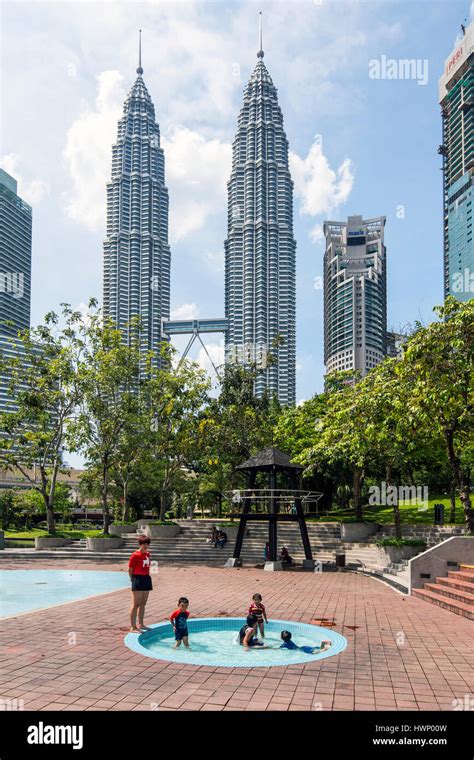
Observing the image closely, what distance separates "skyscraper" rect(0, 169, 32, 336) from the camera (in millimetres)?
68188

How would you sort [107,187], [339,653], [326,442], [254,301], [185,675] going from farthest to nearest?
1. [107,187]
2. [254,301]
3. [326,442]
4. [339,653]
5. [185,675]

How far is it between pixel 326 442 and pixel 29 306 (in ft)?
230

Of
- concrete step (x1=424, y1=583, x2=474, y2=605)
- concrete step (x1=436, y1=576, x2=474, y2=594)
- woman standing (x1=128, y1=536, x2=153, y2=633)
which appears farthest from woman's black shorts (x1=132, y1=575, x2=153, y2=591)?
concrete step (x1=436, y1=576, x2=474, y2=594)

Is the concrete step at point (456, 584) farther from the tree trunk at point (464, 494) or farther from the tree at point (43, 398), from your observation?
the tree at point (43, 398)

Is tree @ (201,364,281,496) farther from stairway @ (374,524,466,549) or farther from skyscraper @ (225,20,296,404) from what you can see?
skyscraper @ (225,20,296,404)

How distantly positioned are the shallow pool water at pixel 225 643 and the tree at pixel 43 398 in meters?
24.6

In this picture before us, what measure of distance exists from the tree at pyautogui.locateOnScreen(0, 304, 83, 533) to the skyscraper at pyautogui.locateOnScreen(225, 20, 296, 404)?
71.2 m

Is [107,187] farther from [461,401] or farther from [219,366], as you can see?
[461,401]

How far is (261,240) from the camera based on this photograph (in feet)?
438

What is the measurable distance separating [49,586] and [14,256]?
58521 mm

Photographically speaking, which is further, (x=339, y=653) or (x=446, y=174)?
(x=446, y=174)

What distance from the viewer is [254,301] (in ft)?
414
